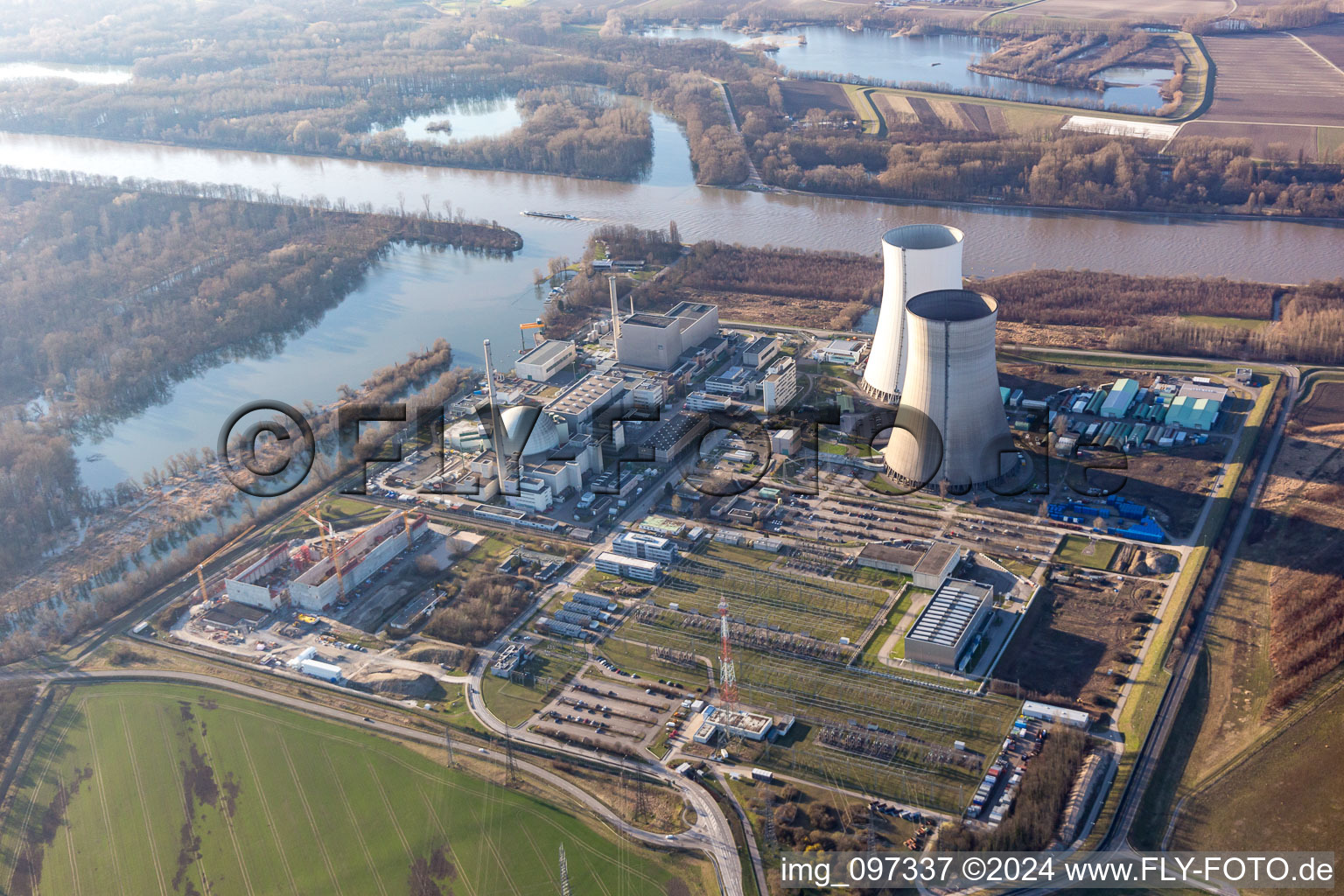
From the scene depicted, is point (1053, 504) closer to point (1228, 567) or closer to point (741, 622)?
point (1228, 567)

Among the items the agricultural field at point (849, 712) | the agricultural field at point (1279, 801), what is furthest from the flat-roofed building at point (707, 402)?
the agricultural field at point (1279, 801)

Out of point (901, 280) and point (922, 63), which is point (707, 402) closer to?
point (901, 280)

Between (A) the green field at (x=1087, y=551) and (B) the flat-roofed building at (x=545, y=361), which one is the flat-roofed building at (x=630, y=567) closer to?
(A) the green field at (x=1087, y=551)

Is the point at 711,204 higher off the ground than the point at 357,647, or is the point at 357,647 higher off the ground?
the point at 711,204

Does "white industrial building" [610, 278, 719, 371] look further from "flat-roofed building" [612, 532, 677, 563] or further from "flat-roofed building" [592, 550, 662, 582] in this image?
"flat-roofed building" [592, 550, 662, 582]

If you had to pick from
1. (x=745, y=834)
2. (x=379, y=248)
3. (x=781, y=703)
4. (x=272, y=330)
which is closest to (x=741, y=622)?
(x=781, y=703)

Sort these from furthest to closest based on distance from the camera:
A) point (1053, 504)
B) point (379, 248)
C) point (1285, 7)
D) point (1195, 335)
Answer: point (1285, 7), point (379, 248), point (1195, 335), point (1053, 504)

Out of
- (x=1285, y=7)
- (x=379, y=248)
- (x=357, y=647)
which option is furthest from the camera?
(x=1285, y=7)
